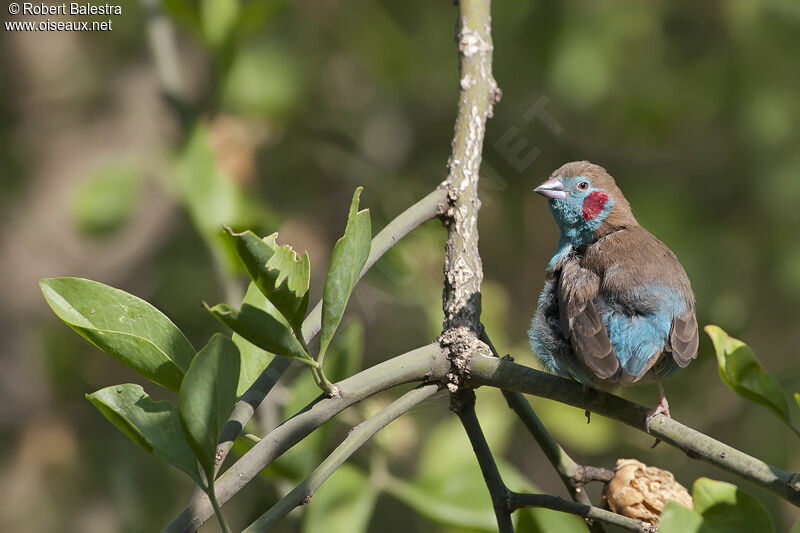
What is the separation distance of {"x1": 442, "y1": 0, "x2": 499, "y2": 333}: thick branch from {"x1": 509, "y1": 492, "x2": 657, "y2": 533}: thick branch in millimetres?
356

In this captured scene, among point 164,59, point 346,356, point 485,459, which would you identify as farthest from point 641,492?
point 164,59

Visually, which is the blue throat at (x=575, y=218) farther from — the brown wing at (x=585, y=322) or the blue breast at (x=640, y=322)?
the blue breast at (x=640, y=322)

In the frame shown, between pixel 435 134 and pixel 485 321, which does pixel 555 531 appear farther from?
pixel 435 134

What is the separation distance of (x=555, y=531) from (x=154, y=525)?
2812 millimetres

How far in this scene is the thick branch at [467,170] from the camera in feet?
5.87

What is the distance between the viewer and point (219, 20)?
8.42ft

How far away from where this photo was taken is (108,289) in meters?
1.36

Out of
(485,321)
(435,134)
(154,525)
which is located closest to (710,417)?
(485,321)

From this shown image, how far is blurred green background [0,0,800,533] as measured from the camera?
303 cm

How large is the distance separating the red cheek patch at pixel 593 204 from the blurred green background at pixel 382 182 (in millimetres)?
443

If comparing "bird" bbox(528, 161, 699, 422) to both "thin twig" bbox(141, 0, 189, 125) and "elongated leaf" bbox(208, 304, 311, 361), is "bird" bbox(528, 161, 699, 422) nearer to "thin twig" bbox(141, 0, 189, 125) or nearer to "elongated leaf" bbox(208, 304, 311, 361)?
"elongated leaf" bbox(208, 304, 311, 361)

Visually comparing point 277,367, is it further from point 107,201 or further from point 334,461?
point 107,201

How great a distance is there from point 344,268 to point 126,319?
367 millimetres

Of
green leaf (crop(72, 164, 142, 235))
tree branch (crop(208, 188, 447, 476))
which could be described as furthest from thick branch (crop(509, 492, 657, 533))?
green leaf (crop(72, 164, 142, 235))
